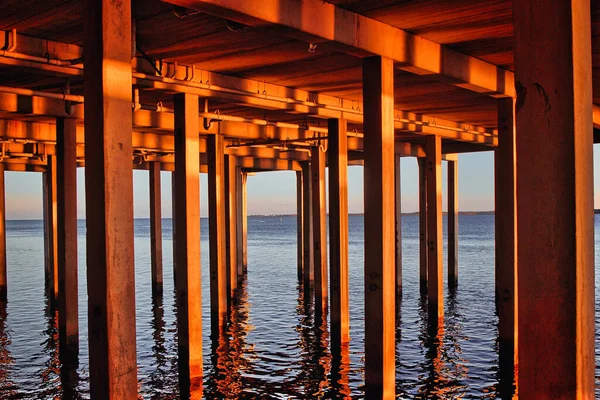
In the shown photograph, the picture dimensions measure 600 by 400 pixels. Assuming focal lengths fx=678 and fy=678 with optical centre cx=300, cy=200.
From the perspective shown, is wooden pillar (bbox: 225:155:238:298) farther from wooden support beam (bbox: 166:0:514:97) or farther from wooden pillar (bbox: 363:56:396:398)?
wooden pillar (bbox: 363:56:396:398)

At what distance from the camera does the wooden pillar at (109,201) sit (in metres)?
5.60

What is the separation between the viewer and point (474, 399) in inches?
389

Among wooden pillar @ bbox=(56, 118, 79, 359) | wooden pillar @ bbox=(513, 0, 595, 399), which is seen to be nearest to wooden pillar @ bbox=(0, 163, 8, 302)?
wooden pillar @ bbox=(56, 118, 79, 359)

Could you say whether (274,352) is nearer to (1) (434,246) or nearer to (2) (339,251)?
(2) (339,251)

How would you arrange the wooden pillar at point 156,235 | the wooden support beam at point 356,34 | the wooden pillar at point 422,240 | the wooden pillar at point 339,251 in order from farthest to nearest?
the wooden pillar at point 422,240
the wooden pillar at point 156,235
the wooden pillar at point 339,251
the wooden support beam at point 356,34

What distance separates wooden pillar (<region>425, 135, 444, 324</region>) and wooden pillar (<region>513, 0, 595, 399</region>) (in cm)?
1125

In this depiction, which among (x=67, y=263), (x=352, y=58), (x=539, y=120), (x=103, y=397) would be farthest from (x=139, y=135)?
(x=539, y=120)

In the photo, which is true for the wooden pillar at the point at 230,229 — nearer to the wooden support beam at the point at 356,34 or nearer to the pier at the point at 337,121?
the pier at the point at 337,121

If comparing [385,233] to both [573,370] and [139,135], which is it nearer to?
[573,370]

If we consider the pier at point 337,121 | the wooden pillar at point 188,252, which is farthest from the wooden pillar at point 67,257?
the wooden pillar at point 188,252

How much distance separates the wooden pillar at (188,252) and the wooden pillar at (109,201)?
4.15m

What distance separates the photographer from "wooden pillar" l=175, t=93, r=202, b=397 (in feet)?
32.7

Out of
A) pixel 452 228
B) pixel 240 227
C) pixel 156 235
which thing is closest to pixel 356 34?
pixel 156 235

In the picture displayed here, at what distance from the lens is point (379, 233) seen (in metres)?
8.27
